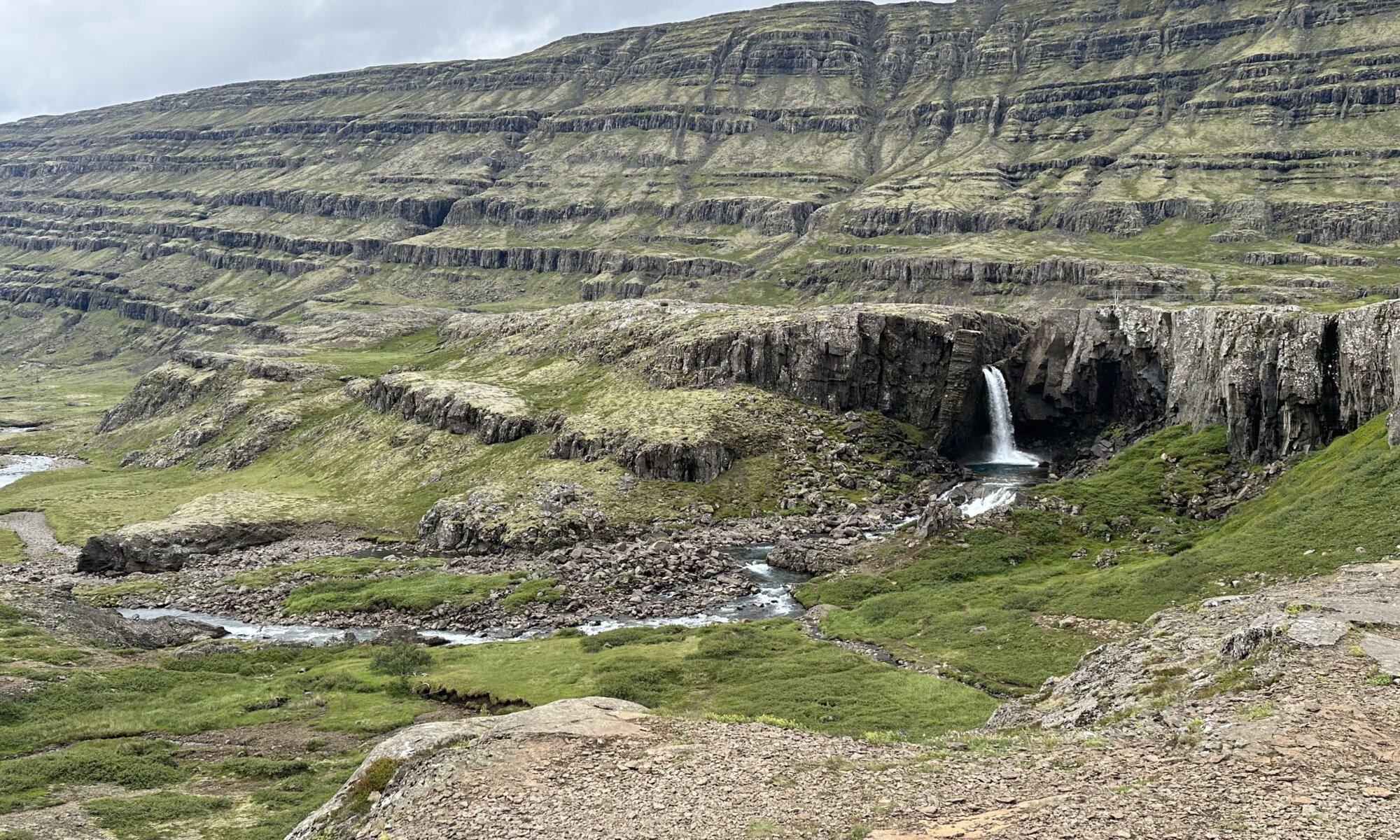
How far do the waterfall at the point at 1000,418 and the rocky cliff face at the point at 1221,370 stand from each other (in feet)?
7.14

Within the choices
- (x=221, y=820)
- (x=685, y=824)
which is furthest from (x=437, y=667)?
(x=685, y=824)

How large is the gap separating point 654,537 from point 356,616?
113 feet

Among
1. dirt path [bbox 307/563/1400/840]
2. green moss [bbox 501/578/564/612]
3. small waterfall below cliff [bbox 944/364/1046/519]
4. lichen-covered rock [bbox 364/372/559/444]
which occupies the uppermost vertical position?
lichen-covered rock [bbox 364/372/559/444]

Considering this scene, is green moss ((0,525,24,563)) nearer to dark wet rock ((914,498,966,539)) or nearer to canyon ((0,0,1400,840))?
canyon ((0,0,1400,840))

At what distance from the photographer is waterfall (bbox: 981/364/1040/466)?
152 metres

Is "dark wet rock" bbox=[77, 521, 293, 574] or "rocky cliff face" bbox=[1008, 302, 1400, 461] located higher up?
"rocky cliff face" bbox=[1008, 302, 1400, 461]

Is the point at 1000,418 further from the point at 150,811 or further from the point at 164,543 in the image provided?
the point at 150,811

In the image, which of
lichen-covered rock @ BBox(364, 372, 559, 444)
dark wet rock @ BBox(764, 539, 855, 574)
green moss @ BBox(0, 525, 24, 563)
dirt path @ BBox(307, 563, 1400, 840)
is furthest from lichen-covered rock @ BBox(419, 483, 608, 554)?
dirt path @ BBox(307, 563, 1400, 840)

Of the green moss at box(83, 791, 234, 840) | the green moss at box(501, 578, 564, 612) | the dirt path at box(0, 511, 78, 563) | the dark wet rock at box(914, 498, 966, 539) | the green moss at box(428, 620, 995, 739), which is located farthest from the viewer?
the dirt path at box(0, 511, 78, 563)

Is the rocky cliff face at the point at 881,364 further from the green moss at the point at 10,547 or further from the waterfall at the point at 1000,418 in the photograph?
the green moss at the point at 10,547

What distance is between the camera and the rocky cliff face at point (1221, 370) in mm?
89000

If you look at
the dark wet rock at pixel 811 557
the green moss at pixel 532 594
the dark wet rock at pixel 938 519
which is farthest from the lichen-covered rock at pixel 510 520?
the dark wet rock at pixel 938 519

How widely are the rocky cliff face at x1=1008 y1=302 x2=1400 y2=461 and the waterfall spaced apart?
218cm

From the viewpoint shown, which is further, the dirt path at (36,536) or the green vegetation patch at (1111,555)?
the dirt path at (36,536)
